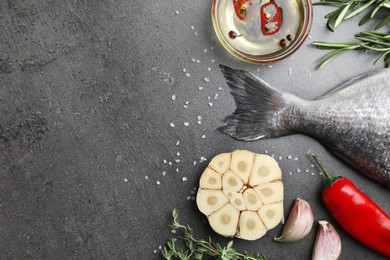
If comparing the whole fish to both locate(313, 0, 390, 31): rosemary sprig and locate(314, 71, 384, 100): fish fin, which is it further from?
locate(313, 0, 390, 31): rosemary sprig

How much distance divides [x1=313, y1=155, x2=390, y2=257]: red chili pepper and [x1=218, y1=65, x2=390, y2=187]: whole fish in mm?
72

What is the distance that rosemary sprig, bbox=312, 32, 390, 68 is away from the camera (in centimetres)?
154

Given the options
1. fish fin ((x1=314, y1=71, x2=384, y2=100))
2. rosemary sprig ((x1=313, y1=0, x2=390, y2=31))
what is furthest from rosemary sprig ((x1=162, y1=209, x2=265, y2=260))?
rosemary sprig ((x1=313, y1=0, x2=390, y2=31))

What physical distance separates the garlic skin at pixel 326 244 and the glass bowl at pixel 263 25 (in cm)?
51

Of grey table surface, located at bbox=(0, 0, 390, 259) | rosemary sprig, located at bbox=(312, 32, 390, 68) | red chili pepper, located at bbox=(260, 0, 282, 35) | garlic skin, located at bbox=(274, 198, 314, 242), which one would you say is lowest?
garlic skin, located at bbox=(274, 198, 314, 242)

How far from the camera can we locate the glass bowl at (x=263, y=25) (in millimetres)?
1541

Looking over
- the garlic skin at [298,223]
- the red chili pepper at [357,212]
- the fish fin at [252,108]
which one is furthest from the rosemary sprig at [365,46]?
the garlic skin at [298,223]

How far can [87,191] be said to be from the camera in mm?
1556

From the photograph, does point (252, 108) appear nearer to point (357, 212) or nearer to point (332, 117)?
point (332, 117)

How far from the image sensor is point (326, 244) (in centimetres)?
156

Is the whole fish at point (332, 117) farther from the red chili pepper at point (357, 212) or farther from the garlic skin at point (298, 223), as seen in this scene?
the garlic skin at point (298, 223)

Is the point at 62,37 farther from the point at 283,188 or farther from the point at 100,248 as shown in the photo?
the point at 283,188

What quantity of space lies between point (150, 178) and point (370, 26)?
0.79 meters

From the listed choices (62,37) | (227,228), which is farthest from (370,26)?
(62,37)
